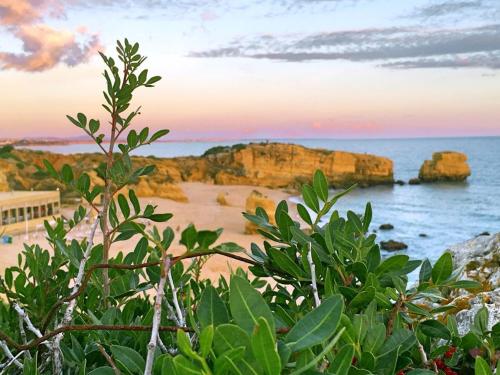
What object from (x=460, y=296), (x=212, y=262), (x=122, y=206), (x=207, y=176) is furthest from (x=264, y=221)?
(x=207, y=176)

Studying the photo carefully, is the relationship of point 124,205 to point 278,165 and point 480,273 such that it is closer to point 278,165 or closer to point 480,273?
point 480,273

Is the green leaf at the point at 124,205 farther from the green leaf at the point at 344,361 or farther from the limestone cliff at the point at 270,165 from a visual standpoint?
the limestone cliff at the point at 270,165

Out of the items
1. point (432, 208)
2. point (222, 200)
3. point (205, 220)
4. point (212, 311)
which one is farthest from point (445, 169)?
point (212, 311)

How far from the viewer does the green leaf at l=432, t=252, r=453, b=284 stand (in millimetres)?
721

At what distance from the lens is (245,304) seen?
415mm

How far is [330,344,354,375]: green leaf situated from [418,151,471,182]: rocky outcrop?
51.9 meters

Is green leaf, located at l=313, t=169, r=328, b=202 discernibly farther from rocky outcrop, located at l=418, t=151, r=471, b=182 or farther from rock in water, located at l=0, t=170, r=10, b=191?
rocky outcrop, located at l=418, t=151, r=471, b=182

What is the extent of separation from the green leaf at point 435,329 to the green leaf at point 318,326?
1.33 feet

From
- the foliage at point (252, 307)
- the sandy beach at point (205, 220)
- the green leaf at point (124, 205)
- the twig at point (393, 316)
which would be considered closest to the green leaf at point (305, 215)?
the foliage at point (252, 307)

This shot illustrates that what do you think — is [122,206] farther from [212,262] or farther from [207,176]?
[207,176]

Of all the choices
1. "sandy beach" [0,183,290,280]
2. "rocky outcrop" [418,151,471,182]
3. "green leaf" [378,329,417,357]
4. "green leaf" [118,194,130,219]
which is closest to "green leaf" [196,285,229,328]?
"green leaf" [378,329,417,357]

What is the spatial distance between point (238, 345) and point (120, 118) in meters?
0.89

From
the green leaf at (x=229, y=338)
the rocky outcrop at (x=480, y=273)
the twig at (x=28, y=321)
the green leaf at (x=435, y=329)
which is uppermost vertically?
the green leaf at (x=229, y=338)

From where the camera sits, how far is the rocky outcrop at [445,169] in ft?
162
